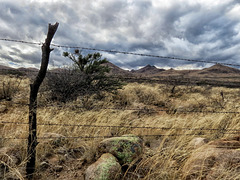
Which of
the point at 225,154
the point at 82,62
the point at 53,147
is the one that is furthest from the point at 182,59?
the point at 82,62

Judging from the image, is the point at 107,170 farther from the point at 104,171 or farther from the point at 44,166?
the point at 44,166

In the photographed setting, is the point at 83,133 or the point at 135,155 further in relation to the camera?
the point at 83,133

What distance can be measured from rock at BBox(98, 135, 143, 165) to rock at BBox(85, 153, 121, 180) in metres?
0.27

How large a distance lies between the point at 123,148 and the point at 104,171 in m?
0.62

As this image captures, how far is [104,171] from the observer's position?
84.9 inches

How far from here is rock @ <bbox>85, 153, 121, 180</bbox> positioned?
6.93ft

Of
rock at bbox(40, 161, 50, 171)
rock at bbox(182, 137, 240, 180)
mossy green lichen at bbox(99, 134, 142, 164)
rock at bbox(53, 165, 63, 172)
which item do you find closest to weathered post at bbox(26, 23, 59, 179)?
rock at bbox(40, 161, 50, 171)

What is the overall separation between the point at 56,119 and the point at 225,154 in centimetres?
407

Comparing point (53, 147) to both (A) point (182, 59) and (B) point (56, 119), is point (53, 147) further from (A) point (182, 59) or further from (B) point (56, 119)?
(A) point (182, 59)

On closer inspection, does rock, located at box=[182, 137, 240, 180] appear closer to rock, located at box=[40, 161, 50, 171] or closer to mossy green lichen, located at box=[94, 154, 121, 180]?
mossy green lichen, located at box=[94, 154, 121, 180]

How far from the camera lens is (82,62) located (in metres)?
8.89

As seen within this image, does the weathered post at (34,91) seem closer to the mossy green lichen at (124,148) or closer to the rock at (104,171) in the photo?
the rock at (104,171)

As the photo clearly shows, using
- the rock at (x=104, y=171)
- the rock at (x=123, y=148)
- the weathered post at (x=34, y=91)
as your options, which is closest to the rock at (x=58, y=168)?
the weathered post at (x=34, y=91)

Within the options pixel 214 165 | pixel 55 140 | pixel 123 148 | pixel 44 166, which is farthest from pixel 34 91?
pixel 214 165
